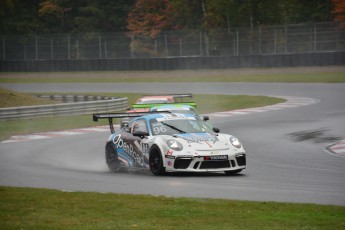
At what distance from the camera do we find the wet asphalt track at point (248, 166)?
11.9m

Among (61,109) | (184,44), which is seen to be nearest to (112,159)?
(61,109)

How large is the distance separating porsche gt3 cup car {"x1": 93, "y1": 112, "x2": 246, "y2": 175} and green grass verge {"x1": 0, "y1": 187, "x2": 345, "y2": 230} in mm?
2935

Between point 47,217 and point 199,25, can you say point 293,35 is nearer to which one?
point 199,25

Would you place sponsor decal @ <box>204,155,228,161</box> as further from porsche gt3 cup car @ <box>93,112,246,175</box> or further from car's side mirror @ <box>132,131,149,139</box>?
car's side mirror @ <box>132,131,149,139</box>

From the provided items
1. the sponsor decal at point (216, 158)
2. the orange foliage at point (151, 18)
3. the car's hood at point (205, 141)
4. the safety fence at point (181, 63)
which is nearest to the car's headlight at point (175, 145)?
the car's hood at point (205, 141)

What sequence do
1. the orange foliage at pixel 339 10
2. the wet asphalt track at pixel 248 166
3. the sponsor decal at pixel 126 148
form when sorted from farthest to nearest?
Answer: the orange foliage at pixel 339 10 → the sponsor decal at pixel 126 148 → the wet asphalt track at pixel 248 166

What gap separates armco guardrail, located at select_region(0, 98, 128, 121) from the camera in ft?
97.3

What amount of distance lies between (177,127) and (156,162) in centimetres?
95

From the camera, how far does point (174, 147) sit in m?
14.0

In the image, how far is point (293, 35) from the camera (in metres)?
46.0

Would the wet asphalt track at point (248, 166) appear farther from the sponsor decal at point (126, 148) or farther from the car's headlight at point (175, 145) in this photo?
the car's headlight at point (175, 145)

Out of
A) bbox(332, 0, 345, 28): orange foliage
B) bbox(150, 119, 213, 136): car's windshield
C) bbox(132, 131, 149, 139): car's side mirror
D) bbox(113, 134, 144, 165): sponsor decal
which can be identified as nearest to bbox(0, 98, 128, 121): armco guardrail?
bbox(113, 134, 144, 165): sponsor decal

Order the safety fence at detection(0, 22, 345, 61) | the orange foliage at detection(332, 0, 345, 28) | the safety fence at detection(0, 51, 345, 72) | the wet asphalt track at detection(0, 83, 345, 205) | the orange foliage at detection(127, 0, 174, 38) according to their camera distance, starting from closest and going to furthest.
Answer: the wet asphalt track at detection(0, 83, 345, 205), the safety fence at detection(0, 51, 345, 72), the safety fence at detection(0, 22, 345, 61), the orange foliage at detection(332, 0, 345, 28), the orange foliage at detection(127, 0, 174, 38)

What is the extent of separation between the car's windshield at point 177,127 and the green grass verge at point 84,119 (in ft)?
30.3
